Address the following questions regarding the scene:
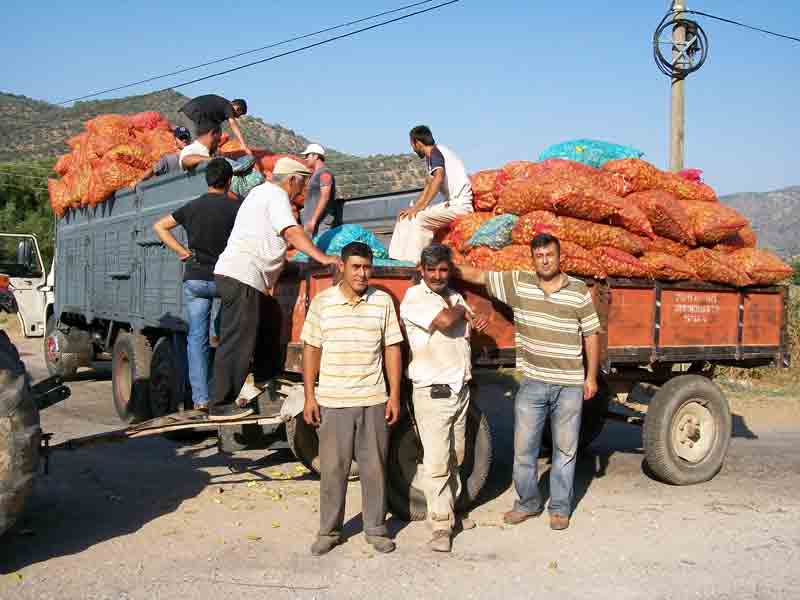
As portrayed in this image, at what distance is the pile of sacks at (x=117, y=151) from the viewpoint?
9344 mm

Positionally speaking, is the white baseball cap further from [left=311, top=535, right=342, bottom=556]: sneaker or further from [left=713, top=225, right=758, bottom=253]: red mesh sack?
[left=311, top=535, right=342, bottom=556]: sneaker

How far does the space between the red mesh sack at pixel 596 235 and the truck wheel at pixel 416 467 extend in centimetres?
145

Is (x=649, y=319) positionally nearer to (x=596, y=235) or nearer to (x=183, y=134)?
(x=596, y=235)

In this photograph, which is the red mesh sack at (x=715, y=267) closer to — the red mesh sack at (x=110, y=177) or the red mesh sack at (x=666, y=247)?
the red mesh sack at (x=666, y=247)

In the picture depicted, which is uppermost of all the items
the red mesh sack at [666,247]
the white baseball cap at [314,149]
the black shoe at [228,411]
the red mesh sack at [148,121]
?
the red mesh sack at [148,121]

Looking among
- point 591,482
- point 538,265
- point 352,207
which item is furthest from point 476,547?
point 352,207

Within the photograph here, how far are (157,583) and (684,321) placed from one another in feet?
14.2

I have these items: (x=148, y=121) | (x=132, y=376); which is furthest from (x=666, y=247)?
(x=148, y=121)

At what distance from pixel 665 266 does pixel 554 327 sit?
153 centimetres

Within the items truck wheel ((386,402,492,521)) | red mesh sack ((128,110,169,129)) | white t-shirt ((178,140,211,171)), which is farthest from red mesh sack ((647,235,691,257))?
red mesh sack ((128,110,169,129))

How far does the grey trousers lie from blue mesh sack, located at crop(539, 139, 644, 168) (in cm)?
342

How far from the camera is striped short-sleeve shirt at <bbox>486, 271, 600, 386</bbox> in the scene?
204 inches

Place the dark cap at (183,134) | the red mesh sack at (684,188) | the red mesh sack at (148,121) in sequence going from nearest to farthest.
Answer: the red mesh sack at (684,188) → the dark cap at (183,134) → the red mesh sack at (148,121)

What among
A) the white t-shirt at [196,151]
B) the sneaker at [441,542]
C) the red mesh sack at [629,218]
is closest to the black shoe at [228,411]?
the sneaker at [441,542]
